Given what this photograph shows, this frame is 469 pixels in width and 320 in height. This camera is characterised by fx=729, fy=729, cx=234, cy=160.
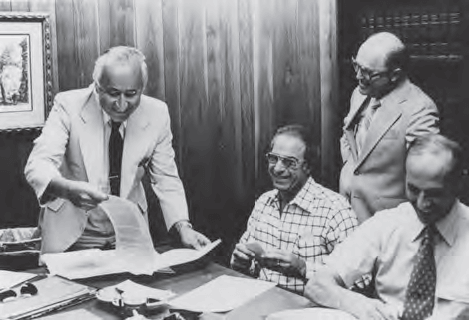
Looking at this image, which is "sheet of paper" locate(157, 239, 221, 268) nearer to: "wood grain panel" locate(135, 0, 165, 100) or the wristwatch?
the wristwatch

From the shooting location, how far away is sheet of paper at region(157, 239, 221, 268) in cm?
273

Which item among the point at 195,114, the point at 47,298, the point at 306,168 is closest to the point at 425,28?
the point at 306,168

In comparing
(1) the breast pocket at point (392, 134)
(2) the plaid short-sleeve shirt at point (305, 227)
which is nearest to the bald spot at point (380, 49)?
(1) the breast pocket at point (392, 134)

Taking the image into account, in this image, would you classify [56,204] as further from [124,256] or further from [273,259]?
[273,259]

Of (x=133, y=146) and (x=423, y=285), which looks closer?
(x=423, y=285)

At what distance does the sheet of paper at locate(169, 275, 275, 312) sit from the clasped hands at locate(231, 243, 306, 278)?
0.11m

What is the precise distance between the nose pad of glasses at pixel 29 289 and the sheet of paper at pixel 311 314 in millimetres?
814

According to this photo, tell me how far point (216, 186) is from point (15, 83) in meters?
1.35

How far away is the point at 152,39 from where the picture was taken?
4.24 meters

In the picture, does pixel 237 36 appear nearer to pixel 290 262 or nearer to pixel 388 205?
pixel 388 205

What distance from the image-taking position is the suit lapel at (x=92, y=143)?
10.1 feet

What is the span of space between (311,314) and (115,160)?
1.31 metres

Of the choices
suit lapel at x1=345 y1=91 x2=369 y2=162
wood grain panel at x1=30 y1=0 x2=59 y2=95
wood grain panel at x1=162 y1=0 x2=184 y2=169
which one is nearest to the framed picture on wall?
wood grain panel at x1=30 y1=0 x2=59 y2=95

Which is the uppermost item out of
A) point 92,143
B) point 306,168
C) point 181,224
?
point 92,143
